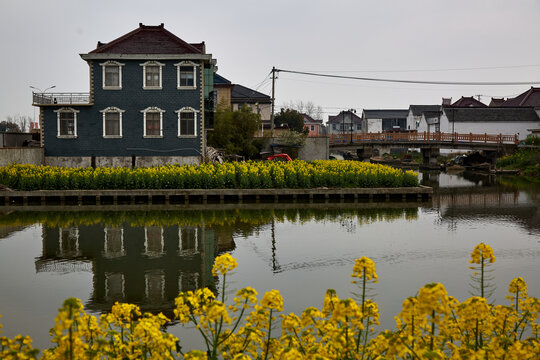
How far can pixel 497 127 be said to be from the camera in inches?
3125

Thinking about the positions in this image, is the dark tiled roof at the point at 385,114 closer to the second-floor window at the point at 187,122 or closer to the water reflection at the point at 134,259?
the second-floor window at the point at 187,122

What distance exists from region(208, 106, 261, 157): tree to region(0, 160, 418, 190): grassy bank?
16334mm

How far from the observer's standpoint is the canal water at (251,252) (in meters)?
12.6

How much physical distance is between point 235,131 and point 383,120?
259 feet

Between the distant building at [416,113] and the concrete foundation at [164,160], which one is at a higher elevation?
the distant building at [416,113]

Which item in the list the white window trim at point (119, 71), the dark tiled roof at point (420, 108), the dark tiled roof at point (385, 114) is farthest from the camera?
the dark tiled roof at point (385, 114)

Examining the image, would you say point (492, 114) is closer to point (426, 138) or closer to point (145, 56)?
point (426, 138)

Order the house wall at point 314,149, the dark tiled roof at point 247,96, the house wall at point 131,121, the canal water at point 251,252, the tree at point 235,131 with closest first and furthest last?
the canal water at point 251,252
the house wall at point 131,121
the tree at point 235,131
the house wall at point 314,149
the dark tiled roof at point 247,96

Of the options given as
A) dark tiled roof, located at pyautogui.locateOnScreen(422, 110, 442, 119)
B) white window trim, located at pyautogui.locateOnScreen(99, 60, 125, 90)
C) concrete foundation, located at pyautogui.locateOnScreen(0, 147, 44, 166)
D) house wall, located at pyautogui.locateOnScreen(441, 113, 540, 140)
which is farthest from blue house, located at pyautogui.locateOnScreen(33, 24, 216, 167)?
dark tiled roof, located at pyautogui.locateOnScreen(422, 110, 442, 119)

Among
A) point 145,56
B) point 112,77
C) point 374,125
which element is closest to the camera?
point 145,56

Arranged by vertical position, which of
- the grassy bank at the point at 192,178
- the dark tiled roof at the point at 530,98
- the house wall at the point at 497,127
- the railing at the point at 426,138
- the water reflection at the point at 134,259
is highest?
the dark tiled roof at the point at 530,98

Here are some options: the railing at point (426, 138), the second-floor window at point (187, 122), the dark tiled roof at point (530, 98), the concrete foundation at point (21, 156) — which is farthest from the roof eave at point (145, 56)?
the dark tiled roof at point (530, 98)

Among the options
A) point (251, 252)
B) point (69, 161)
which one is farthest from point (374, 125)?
point (251, 252)

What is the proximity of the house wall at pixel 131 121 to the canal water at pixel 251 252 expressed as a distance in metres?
12.1
